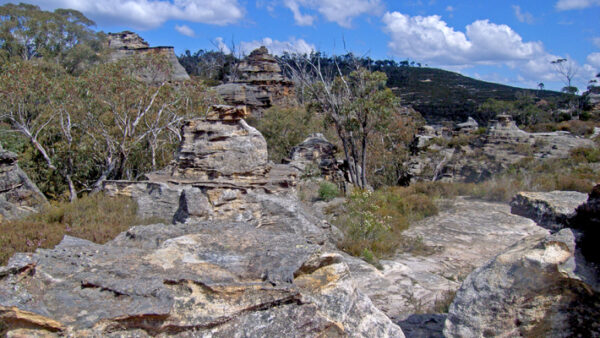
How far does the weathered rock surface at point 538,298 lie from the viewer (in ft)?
7.95

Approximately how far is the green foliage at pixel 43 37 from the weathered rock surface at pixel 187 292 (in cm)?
3706

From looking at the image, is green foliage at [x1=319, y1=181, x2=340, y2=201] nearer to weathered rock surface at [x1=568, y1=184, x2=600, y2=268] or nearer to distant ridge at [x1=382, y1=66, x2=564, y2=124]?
weathered rock surface at [x1=568, y1=184, x2=600, y2=268]

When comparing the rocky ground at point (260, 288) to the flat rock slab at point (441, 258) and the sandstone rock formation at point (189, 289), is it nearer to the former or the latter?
the sandstone rock formation at point (189, 289)

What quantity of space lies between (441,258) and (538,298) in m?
A: 4.59

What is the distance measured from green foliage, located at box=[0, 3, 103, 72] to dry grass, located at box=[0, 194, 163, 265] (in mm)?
32382

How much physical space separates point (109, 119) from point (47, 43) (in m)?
31.6

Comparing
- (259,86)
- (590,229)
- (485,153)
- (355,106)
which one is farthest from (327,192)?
(259,86)

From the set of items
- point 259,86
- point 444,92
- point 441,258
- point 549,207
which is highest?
point 444,92

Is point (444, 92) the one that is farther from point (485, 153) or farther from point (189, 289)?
point (189, 289)

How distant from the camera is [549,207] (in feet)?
11.3

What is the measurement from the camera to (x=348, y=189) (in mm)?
13328

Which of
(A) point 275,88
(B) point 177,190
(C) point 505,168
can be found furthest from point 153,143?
(A) point 275,88

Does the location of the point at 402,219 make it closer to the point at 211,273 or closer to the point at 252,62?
the point at 211,273

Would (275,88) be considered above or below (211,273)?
above
